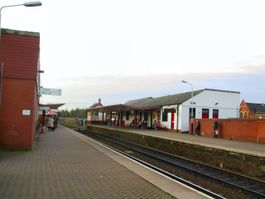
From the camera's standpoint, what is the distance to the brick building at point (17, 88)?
2070 cm

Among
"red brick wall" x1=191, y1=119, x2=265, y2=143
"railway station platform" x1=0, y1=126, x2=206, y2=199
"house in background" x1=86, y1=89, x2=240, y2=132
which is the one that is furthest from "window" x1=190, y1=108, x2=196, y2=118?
"railway station platform" x1=0, y1=126, x2=206, y2=199

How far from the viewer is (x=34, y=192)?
10.1m

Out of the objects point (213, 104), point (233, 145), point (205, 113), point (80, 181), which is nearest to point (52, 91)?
point (233, 145)

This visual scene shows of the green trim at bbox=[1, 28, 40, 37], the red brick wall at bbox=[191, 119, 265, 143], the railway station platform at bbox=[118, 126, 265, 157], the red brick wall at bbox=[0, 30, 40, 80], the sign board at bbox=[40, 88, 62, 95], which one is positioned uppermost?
the green trim at bbox=[1, 28, 40, 37]

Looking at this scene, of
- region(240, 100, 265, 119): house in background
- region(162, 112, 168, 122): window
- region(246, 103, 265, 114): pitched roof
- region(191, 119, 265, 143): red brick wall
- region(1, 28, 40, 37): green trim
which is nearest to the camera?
region(1, 28, 40, 37): green trim

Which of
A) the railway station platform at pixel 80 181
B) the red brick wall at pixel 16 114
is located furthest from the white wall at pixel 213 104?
the railway station platform at pixel 80 181

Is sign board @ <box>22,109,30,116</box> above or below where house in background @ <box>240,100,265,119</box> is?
below

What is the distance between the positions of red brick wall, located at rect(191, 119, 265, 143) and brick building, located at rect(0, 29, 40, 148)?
1527cm

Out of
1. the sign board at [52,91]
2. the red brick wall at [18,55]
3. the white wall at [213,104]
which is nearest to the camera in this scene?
the red brick wall at [18,55]

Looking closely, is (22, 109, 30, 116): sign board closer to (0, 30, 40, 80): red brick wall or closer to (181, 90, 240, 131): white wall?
(0, 30, 40, 80): red brick wall

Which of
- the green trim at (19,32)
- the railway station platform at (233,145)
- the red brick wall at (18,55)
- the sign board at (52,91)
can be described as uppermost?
the green trim at (19,32)

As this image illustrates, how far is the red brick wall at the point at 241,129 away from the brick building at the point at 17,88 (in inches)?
601

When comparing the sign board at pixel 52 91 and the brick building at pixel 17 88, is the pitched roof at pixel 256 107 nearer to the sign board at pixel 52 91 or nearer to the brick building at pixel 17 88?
the sign board at pixel 52 91

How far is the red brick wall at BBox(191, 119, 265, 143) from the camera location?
29.3 m
